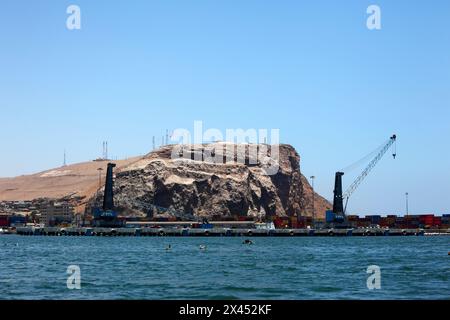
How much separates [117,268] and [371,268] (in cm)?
2556

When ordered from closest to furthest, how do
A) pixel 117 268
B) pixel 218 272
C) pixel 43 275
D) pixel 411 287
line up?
1. pixel 411 287
2. pixel 43 275
3. pixel 218 272
4. pixel 117 268

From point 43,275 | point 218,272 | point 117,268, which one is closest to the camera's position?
point 43,275

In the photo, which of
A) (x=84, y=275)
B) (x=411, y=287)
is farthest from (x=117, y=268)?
(x=411, y=287)
